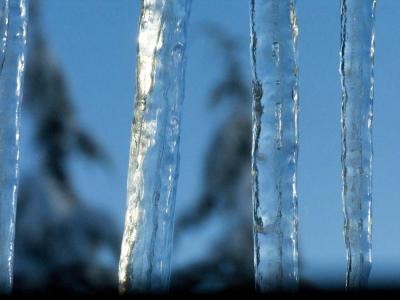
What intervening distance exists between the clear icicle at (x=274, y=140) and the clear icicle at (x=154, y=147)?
21 cm

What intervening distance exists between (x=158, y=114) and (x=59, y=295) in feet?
3.96

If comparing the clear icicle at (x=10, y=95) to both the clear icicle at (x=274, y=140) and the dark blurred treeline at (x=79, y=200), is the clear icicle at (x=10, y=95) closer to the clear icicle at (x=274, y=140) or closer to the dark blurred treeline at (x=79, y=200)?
the clear icicle at (x=274, y=140)

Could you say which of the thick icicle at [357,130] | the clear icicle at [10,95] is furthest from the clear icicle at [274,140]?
the clear icicle at [10,95]

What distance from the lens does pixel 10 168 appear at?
8.19 feet

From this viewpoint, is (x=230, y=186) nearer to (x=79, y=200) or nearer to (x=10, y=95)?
(x=79, y=200)

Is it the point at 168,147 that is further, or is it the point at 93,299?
the point at 168,147

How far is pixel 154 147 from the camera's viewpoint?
6.93ft

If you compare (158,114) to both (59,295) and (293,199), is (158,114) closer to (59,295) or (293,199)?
(293,199)

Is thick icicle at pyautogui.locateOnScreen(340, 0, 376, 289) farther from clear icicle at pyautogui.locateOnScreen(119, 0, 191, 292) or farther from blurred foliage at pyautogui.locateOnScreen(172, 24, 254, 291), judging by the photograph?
blurred foliage at pyautogui.locateOnScreen(172, 24, 254, 291)

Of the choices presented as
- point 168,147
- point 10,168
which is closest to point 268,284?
point 168,147

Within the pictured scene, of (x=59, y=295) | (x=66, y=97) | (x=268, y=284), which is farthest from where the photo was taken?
(x=66, y=97)

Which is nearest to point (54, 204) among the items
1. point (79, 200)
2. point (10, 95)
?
point (79, 200)

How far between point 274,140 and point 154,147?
31 cm

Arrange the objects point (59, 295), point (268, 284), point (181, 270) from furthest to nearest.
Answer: point (181, 270) → point (268, 284) → point (59, 295)
